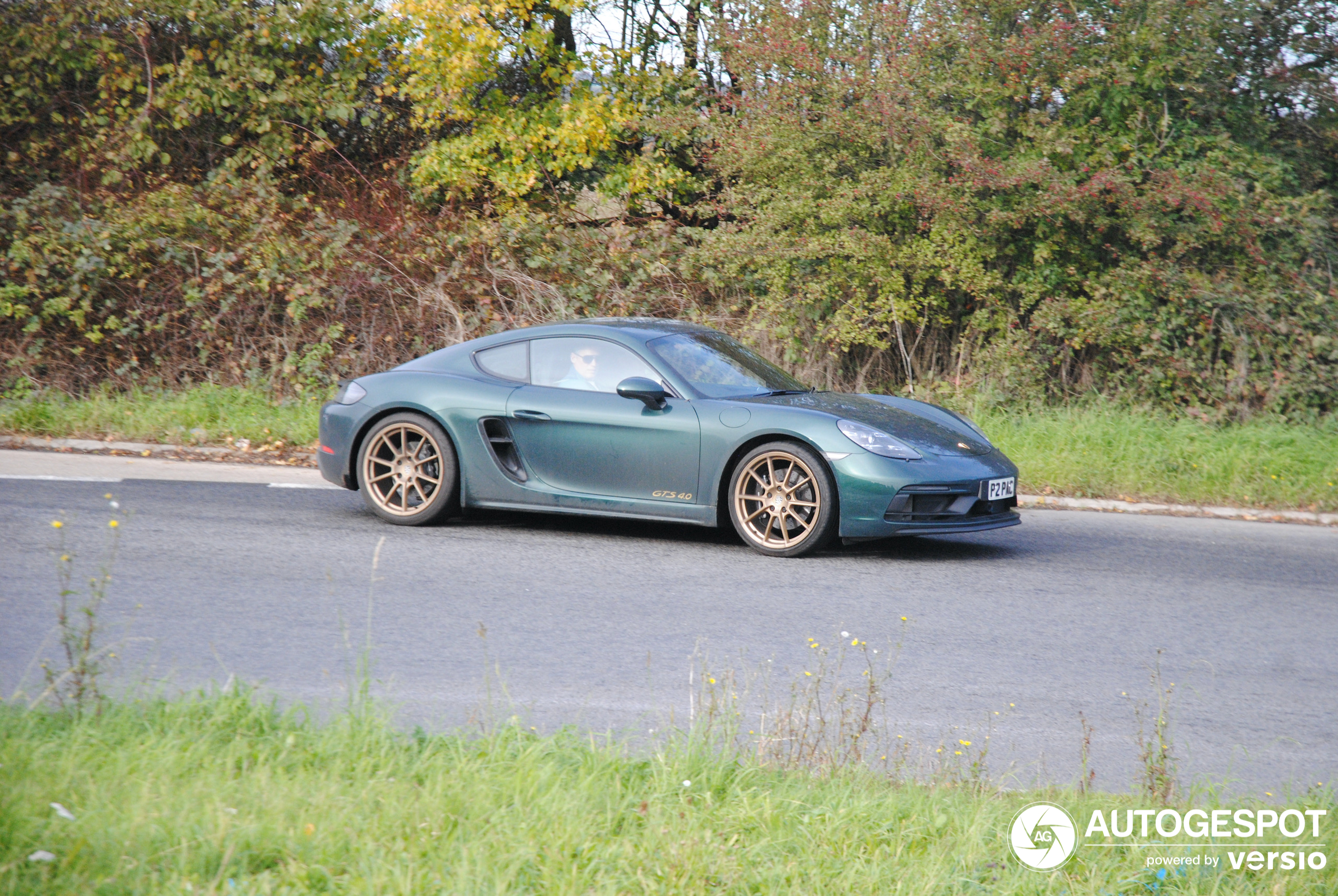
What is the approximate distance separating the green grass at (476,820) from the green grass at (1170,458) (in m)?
6.50

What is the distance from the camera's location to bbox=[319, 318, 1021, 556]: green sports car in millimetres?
6805

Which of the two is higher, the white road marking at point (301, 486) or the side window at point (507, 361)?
the side window at point (507, 361)

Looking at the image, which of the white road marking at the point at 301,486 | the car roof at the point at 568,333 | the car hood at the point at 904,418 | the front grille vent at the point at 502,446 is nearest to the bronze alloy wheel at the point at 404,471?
the front grille vent at the point at 502,446

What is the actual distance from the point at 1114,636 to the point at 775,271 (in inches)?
318

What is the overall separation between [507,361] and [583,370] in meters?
0.58

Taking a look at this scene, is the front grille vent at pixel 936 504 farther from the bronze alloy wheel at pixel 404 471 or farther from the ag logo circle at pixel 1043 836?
the ag logo circle at pixel 1043 836

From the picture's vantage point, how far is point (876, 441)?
6816 millimetres

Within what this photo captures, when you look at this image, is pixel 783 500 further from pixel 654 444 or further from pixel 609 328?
pixel 609 328

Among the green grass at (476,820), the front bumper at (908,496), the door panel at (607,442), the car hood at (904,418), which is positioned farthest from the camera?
the door panel at (607,442)

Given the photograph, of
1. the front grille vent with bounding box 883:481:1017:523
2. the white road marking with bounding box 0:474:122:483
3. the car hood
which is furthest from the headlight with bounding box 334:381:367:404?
the front grille vent with bounding box 883:481:1017:523

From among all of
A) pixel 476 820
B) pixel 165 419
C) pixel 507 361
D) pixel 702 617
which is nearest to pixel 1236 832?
pixel 476 820

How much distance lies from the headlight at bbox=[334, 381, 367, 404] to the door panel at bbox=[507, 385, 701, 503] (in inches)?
43.2

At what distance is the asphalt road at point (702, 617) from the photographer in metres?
4.31

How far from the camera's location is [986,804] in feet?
10.9
